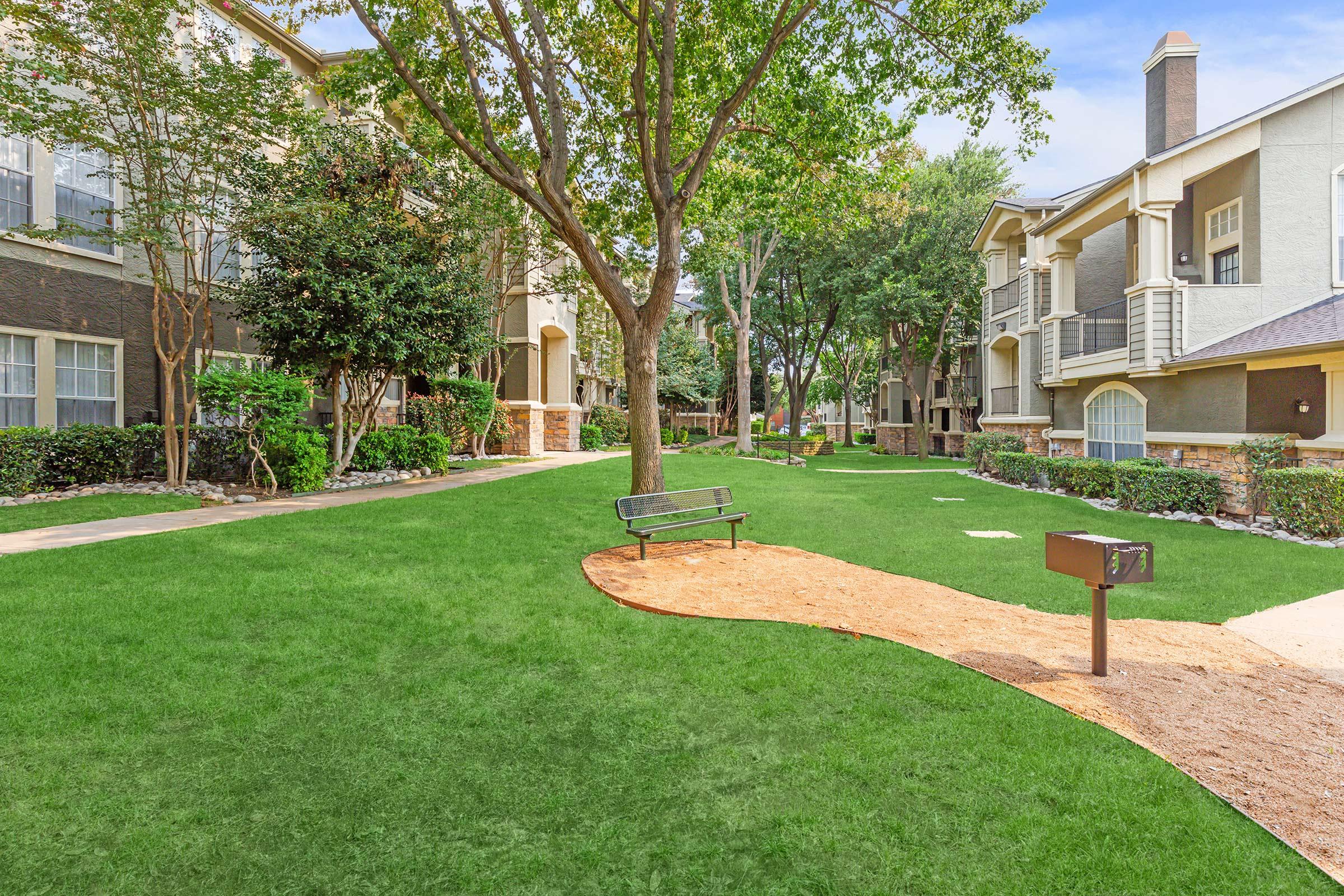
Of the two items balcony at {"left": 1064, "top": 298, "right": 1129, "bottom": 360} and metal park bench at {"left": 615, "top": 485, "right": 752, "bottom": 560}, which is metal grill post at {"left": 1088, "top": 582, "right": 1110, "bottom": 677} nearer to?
metal park bench at {"left": 615, "top": 485, "right": 752, "bottom": 560}

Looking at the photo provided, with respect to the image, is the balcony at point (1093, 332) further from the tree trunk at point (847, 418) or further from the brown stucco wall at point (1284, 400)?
the tree trunk at point (847, 418)

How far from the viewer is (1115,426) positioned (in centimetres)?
1628

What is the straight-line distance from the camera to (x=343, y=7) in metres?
10.6

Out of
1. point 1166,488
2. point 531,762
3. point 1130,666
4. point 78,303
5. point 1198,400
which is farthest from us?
point 1198,400

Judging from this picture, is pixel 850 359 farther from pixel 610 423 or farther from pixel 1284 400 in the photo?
pixel 1284 400

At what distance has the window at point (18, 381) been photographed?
1147 cm

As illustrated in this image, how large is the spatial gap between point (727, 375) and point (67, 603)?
52766 millimetres

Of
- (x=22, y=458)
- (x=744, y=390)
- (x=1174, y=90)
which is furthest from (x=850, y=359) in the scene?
(x=22, y=458)

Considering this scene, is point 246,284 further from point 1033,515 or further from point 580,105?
point 1033,515

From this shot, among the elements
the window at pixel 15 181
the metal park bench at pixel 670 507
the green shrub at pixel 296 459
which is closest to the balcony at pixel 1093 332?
the metal park bench at pixel 670 507

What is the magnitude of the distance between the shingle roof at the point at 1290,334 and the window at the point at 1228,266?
1.64 m

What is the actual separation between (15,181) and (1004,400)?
25184 mm

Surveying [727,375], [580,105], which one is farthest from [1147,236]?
[727,375]

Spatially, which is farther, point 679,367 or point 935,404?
point 679,367
